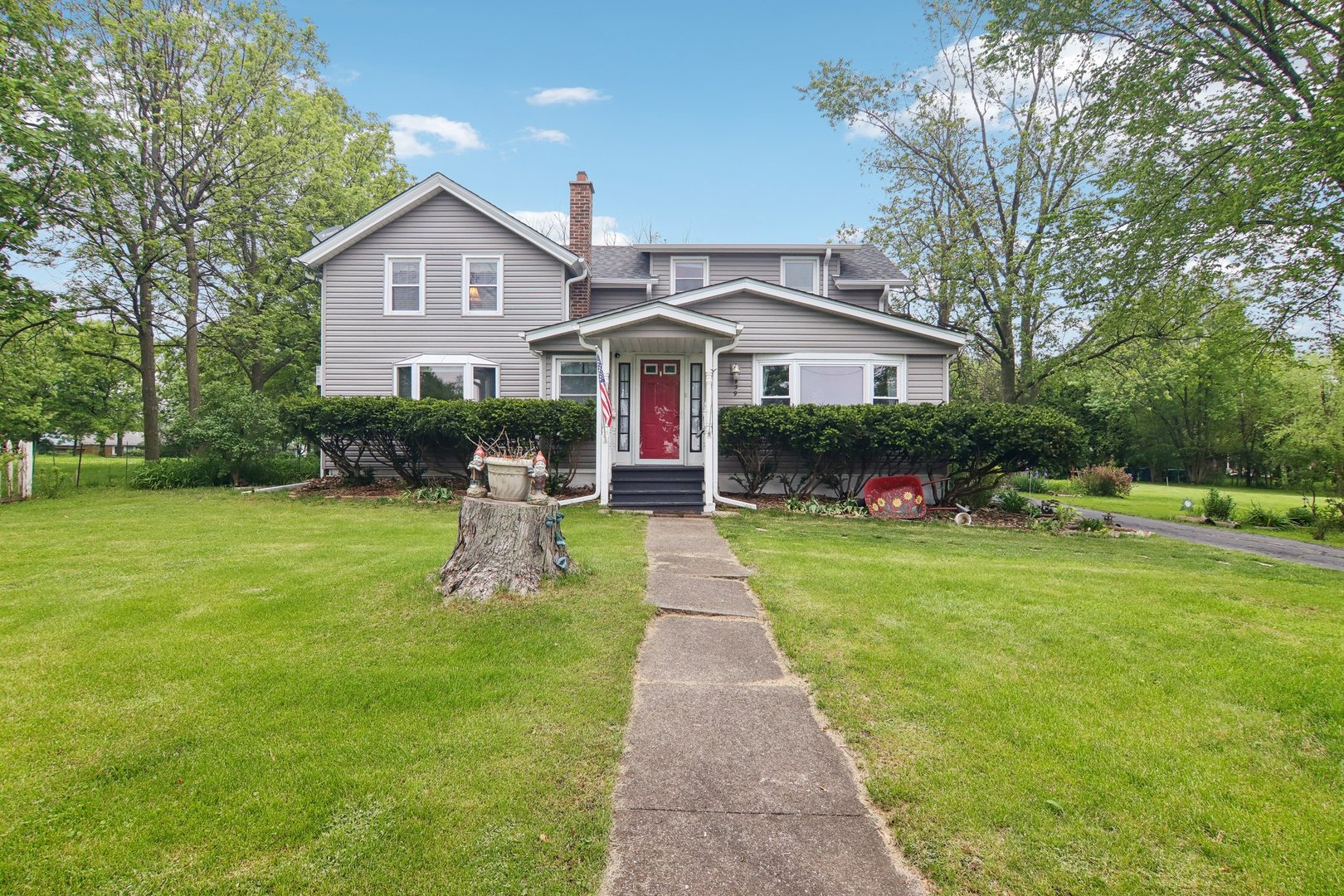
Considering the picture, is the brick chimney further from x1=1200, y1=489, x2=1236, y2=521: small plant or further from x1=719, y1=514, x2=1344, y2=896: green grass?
x1=1200, y1=489, x2=1236, y2=521: small plant

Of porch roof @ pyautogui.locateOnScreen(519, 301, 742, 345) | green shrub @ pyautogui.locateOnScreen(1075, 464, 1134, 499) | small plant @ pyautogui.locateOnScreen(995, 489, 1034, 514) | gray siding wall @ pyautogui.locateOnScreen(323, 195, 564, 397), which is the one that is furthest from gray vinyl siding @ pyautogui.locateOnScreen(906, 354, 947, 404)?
green shrub @ pyautogui.locateOnScreen(1075, 464, 1134, 499)

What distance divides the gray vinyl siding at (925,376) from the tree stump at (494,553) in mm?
10253

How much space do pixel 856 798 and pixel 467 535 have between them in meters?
3.86

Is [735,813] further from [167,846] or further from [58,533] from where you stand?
[58,533]

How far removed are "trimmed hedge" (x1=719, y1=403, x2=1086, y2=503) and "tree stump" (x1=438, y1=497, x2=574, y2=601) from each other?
738 centimetres

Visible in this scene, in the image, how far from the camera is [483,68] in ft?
48.7

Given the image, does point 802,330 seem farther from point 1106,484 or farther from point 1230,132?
point 1106,484

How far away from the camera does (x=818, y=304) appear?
42.3ft

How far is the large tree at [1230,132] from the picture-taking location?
10938mm

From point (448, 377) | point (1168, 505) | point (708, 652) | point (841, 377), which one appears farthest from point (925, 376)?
point (1168, 505)

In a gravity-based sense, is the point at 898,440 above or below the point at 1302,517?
above

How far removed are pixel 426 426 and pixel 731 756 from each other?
10.8m

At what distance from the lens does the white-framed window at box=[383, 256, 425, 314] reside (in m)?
14.5

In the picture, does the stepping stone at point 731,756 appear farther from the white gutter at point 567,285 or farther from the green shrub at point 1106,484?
the green shrub at point 1106,484
